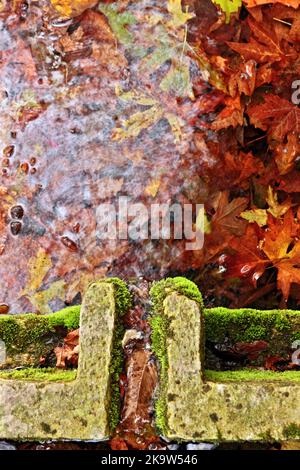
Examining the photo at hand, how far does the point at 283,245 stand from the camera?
2.28m

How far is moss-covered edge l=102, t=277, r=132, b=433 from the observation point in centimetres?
162

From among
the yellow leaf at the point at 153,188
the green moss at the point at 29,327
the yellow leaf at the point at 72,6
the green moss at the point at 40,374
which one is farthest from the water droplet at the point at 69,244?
the yellow leaf at the point at 72,6

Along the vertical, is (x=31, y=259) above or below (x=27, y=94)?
below

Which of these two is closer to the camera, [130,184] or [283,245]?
[283,245]

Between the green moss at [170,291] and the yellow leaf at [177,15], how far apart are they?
134cm

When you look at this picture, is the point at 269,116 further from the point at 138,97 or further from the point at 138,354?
the point at 138,354

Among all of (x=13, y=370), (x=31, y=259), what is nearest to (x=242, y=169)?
(x=31, y=259)

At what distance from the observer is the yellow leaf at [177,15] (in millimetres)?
2475

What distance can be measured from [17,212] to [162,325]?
111cm

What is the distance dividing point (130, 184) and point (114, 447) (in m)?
1.18

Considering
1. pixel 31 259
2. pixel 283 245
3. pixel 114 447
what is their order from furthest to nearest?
pixel 31 259
pixel 283 245
pixel 114 447

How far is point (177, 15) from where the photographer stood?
2.48 metres

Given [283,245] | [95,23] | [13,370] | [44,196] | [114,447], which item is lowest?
[114,447]

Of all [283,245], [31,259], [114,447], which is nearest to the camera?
[114,447]
